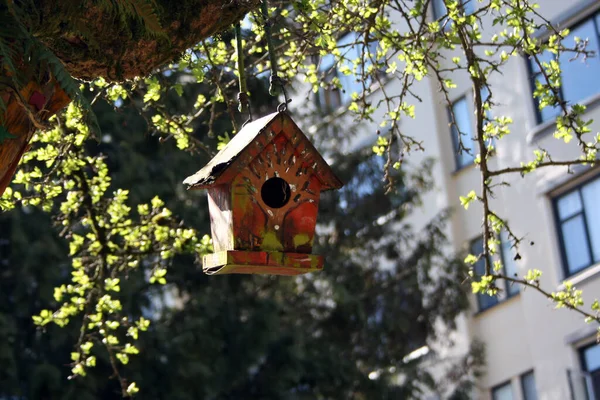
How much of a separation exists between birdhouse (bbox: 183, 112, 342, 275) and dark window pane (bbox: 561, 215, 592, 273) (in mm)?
13268

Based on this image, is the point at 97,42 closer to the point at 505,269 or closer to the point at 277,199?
the point at 277,199

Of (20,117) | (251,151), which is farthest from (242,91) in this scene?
(20,117)

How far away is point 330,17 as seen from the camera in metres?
7.47

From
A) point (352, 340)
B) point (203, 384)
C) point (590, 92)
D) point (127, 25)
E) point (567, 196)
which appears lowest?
point (127, 25)

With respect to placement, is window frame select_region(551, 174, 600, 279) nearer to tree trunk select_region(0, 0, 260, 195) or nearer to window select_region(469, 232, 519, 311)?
window select_region(469, 232, 519, 311)

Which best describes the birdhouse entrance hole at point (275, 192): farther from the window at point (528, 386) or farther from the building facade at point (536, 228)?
the window at point (528, 386)

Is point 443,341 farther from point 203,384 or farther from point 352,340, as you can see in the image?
point 203,384

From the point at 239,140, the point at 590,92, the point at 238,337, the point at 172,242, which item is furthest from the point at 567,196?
the point at 239,140


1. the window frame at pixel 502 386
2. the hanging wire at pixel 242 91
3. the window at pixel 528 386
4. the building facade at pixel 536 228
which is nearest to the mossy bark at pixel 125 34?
the hanging wire at pixel 242 91

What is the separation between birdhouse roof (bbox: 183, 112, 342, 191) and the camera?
17.3ft

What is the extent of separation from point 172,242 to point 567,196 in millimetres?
11626

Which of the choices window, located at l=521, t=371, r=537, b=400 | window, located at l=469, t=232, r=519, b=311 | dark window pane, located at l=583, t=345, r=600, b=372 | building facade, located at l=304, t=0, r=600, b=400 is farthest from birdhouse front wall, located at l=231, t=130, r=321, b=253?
window, located at l=521, t=371, r=537, b=400

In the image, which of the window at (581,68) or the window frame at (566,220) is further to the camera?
the window frame at (566,220)

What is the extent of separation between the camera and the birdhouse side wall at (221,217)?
5.27 m
